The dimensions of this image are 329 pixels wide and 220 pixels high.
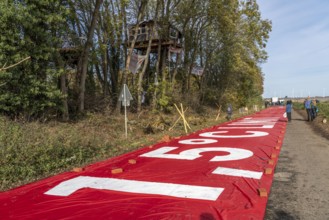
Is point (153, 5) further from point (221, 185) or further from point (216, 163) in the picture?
point (221, 185)

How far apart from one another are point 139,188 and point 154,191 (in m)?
0.38

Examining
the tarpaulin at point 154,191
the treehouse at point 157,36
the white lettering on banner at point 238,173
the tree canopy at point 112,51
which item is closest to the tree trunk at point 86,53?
the tree canopy at point 112,51

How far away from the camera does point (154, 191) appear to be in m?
5.90

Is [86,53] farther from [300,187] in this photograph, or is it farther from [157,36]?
[300,187]

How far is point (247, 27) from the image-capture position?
32031 millimetres

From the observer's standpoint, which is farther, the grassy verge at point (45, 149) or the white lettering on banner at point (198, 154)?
the white lettering on banner at point (198, 154)

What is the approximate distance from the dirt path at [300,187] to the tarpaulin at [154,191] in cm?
23

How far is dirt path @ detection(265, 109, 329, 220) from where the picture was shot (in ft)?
16.2

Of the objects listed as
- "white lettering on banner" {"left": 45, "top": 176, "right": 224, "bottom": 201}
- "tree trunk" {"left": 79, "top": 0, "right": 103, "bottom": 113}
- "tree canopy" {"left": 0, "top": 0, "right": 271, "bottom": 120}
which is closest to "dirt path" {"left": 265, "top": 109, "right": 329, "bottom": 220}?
"white lettering on banner" {"left": 45, "top": 176, "right": 224, "bottom": 201}

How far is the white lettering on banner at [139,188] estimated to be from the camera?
18.6 feet

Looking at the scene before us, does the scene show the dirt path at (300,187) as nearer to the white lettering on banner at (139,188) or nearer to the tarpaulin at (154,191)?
the tarpaulin at (154,191)

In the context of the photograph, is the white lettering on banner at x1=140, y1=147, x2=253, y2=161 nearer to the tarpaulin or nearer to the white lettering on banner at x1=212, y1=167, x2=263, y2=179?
the tarpaulin

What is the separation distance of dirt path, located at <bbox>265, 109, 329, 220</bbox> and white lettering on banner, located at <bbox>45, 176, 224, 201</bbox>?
1091 millimetres

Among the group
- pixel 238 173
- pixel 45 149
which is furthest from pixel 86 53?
pixel 238 173
